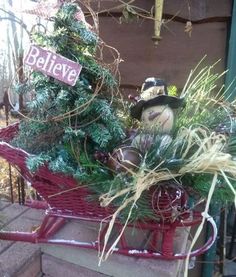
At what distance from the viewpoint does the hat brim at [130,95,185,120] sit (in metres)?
0.92

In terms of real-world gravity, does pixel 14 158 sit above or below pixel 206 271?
above

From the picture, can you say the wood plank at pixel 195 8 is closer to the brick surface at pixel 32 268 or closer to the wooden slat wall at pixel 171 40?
the wooden slat wall at pixel 171 40

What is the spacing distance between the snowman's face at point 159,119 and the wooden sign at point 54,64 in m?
0.21

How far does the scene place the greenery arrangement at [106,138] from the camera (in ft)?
2.61

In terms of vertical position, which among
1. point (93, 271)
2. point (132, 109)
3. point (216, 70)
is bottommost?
point (93, 271)

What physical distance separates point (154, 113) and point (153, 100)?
32 millimetres

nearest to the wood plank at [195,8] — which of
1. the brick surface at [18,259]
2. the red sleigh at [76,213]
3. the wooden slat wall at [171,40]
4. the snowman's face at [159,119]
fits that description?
the wooden slat wall at [171,40]

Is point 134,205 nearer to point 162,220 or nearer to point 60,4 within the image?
point 162,220

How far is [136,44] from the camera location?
1.65 meters

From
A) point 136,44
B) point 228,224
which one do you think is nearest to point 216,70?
point 136,44

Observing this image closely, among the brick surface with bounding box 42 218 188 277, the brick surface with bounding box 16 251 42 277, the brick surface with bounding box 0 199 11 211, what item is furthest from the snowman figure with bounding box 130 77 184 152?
the brick surface with bounding box 0 199 11 211

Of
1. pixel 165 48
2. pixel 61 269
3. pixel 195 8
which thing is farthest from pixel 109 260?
pixel 195 8

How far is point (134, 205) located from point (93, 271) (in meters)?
0.40

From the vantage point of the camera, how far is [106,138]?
2.93 feet
